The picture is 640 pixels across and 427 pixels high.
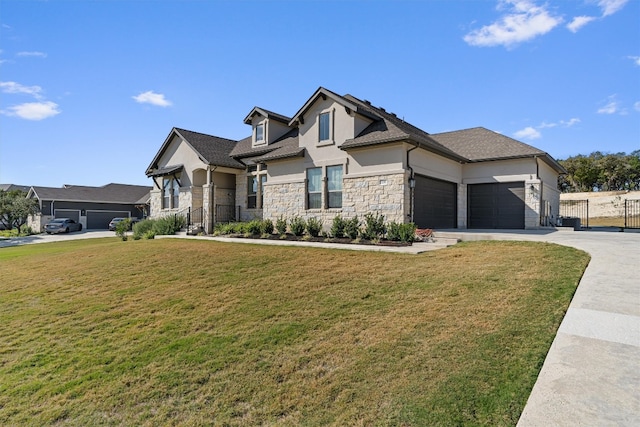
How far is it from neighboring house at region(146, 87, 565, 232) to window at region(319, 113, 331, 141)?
0.05 meters

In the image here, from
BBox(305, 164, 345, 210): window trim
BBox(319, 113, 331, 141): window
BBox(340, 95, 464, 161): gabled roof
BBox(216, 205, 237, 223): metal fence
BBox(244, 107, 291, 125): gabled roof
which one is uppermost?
BBox(244, 107, 291, 125): gabled roof

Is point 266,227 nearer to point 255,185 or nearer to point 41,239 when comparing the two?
point 255,185

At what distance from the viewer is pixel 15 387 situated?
4.42 meters

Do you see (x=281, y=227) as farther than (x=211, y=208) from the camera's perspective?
No

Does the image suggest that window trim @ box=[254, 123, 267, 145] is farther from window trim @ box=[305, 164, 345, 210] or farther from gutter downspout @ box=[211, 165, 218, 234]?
window trim @ box=[305, 164, 345, 210]

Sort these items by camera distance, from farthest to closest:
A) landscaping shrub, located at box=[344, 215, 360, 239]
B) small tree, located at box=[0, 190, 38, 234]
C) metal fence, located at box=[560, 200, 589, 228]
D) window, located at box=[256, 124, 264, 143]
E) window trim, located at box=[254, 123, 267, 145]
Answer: metal fence, located at box=[560, 200, 589, 228] → small tree, located at box=[0, 190, 38, 234] → window, located at box=[256, 124, 264, 143] → window trim, located at box=[254, 123, 267, 145] → landscaping shrub, located at box=[344, 215, 360, 239]

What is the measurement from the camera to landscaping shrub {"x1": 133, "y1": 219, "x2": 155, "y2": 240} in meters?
18.3

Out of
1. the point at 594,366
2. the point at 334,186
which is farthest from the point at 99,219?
the point at 594,366

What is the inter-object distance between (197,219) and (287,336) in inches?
680

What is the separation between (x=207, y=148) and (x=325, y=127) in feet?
29.1

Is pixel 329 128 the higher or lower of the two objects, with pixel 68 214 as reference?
higher

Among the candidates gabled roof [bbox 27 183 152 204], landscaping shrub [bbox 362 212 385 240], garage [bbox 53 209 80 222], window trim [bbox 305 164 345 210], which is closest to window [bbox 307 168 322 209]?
window trim [bbox 305 164 345 210]

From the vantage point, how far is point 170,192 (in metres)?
23.0

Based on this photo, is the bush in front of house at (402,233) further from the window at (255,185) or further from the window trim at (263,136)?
the window trim at (263,136)
